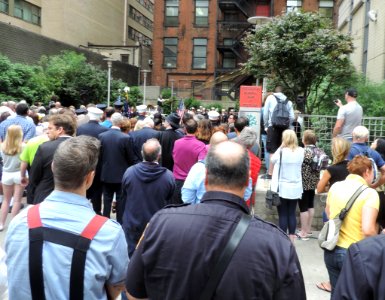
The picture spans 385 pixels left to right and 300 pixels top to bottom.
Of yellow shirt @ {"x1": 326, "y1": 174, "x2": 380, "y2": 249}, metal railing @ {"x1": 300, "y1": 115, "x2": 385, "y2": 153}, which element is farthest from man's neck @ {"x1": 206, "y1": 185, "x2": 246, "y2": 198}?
metal railing @ {"x1": 300, "y1": 115, "x2": 385, "y2": 153}

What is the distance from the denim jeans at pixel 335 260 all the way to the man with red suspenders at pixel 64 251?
2.33 metres

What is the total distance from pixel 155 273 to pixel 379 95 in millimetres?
10509

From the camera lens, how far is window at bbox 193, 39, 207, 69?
133ft

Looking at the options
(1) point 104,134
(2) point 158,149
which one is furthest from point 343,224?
(1) point 104,134

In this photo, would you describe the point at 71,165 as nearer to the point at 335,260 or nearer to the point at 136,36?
the point at 335,260

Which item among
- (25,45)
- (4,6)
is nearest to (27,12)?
(4,6)

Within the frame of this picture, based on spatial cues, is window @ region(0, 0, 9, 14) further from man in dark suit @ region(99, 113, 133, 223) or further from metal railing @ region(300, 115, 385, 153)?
man in dark suit @ region(99, 113, 133, 223)

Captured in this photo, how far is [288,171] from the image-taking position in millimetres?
6414

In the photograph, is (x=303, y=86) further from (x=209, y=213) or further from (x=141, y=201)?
(x=209, y=213)

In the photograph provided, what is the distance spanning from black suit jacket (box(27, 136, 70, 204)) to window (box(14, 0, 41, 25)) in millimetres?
30792

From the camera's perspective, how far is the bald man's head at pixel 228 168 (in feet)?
7.12

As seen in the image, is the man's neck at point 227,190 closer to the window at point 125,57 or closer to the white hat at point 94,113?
the white hat at point 94,113

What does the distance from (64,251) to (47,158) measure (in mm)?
2928

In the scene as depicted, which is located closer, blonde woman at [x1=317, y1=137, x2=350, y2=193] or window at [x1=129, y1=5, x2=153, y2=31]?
blonde woman at [x1=317, y1=137, x2=350, y2=193]
